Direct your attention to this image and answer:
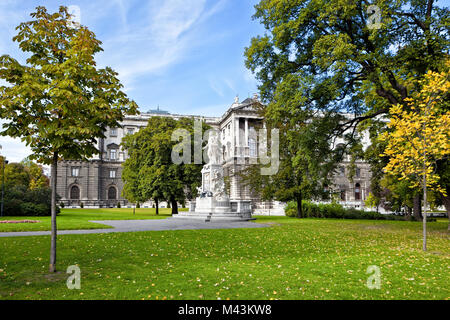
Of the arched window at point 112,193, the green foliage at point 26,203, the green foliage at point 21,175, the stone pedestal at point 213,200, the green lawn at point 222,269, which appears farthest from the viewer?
the arched window at point 112,193

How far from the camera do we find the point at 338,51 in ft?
47.1

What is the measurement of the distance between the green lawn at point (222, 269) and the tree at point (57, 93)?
4.85 feet

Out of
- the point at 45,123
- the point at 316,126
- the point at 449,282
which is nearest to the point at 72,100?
the point at 45,123

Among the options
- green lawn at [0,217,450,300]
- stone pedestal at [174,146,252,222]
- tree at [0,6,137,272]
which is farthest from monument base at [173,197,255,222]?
tree at [0,6,137,272]

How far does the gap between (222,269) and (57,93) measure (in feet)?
17.2

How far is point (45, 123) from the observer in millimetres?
6969

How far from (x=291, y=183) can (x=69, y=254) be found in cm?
2547

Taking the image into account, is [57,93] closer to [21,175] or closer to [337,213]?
[337,213]

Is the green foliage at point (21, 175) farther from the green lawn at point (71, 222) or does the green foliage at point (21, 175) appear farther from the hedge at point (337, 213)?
the hedge at point (337, 213)

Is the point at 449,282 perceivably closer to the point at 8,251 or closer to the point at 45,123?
the point at 45,123

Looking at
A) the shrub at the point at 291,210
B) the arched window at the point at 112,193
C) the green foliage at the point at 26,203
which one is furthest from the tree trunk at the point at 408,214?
the arched window at the point at 112,193

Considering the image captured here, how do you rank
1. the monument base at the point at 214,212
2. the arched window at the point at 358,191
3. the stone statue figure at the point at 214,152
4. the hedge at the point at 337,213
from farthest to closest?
the arched window at the point at 358,191
the hedge at the point at 337,213
the stone statue figure at the point at 214,152
the monument base at the point at 214,212

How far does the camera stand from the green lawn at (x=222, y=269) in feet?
19.4

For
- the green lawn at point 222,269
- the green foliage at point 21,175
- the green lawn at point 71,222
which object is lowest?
the green lawn at point 71,222
